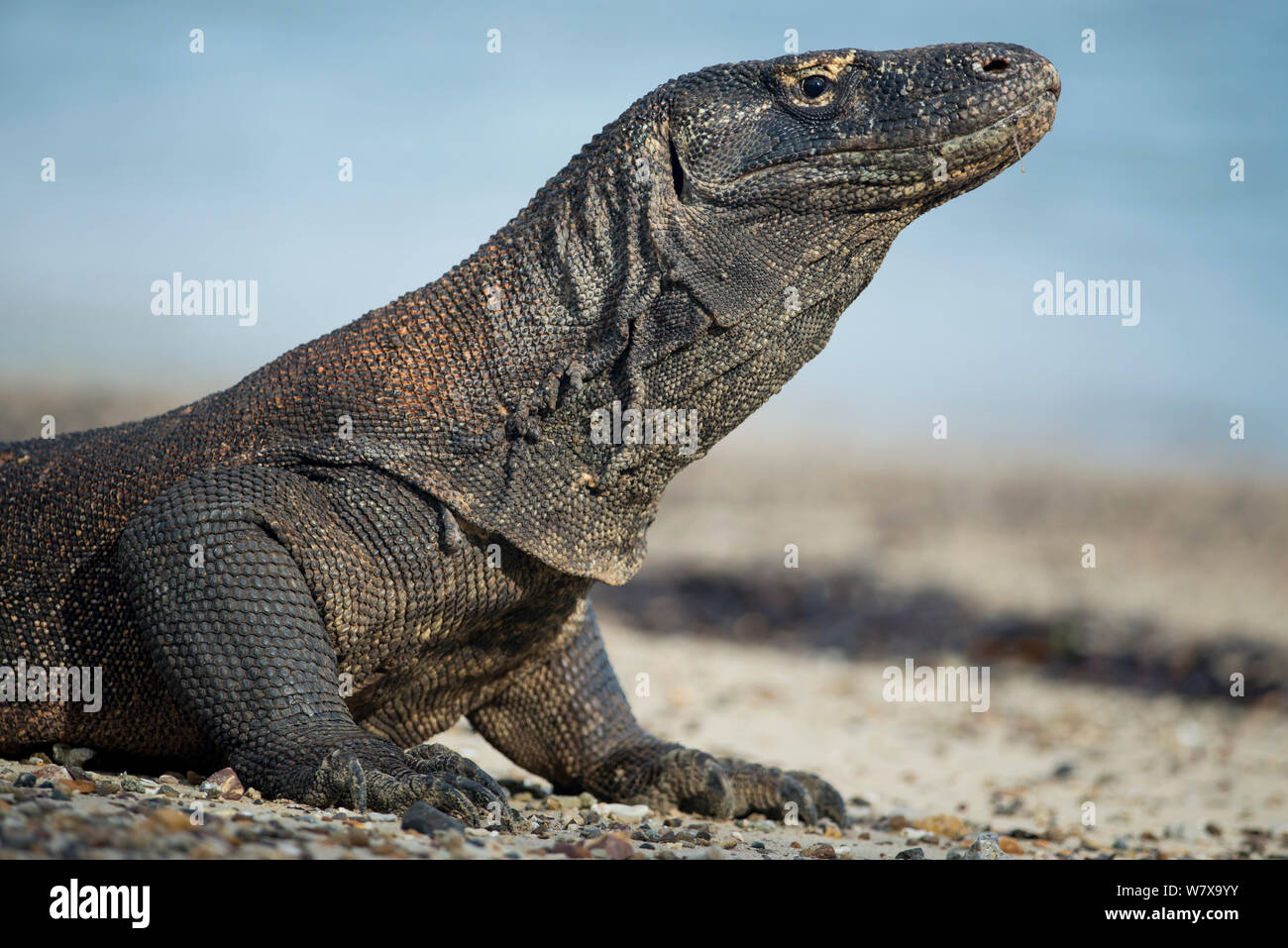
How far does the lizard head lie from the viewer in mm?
5930

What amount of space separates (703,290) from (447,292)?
4.15 ft

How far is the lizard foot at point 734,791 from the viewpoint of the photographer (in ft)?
24.1

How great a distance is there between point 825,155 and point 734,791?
12.1ft

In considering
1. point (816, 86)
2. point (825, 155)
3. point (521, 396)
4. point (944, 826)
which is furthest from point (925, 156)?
point (944, 826)

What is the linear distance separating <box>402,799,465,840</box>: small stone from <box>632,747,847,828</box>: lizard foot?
2634mm

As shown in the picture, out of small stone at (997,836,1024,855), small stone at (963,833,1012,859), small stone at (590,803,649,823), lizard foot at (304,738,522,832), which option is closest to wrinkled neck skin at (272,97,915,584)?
lizard foot at (304,738,522,832)

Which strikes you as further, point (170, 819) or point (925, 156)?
point (925, 156)

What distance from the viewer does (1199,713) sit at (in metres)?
14.1

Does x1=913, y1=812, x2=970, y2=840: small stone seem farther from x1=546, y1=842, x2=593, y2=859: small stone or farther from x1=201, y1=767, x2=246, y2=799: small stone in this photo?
x1=201, y1=767, x2=246, y2=799: small stone

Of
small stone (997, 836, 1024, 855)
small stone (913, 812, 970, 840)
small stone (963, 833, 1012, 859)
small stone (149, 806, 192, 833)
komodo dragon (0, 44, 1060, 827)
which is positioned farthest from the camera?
small stone (913, 812, 970, 840)

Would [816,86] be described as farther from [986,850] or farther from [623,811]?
[623,811]

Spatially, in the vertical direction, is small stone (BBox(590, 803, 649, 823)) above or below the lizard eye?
below

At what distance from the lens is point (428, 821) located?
4891 millimetres

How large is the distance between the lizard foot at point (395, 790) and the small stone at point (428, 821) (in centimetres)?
17
